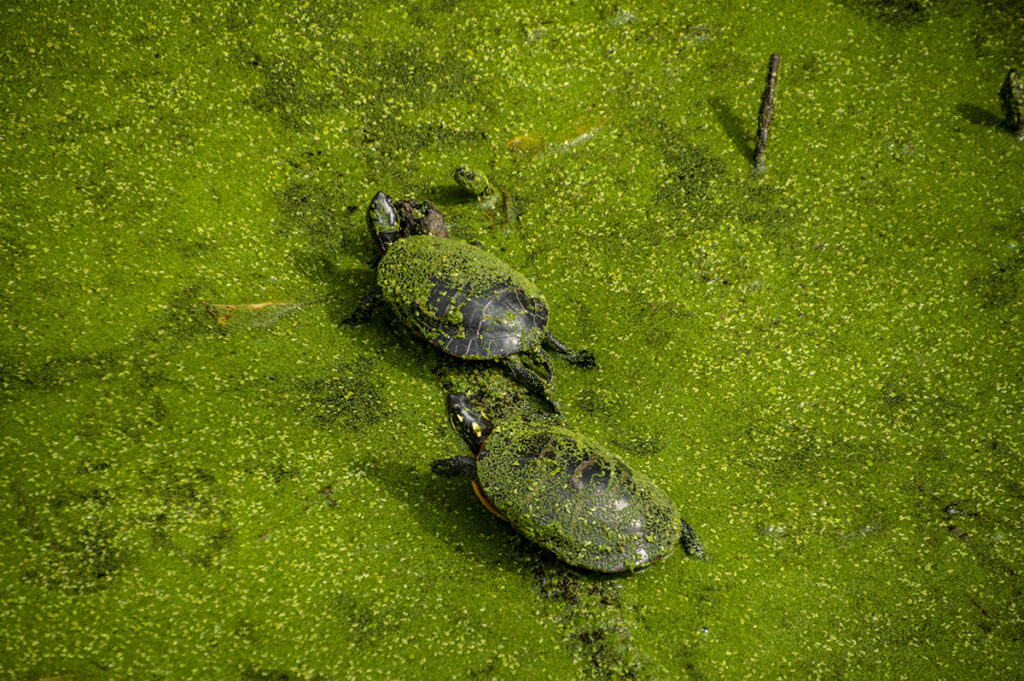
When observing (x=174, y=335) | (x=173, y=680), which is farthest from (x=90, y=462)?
(x=173, y=680)

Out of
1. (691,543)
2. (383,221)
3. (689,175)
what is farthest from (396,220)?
(691,543)

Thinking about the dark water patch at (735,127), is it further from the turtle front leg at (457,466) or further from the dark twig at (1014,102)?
the turtle front leg at (457,466)

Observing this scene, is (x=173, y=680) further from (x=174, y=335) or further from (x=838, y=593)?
(x=838, y=593)

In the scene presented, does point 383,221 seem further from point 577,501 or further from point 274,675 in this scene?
point 274,675

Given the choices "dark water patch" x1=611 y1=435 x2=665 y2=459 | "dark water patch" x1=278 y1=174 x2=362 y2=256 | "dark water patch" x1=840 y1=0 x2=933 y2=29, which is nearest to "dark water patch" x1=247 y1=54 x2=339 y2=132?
"dark water patch" x1=278 y1=174 x2=362 y2=256

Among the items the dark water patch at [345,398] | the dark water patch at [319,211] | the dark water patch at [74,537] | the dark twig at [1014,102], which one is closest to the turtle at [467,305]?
the dark water patch at [345,398]
